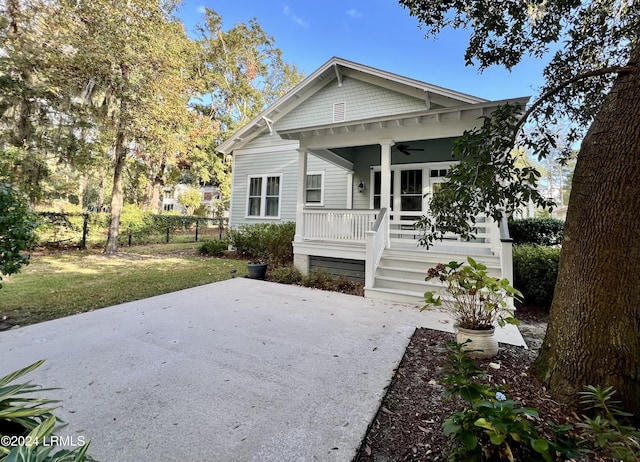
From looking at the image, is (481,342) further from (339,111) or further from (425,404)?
(339,111)

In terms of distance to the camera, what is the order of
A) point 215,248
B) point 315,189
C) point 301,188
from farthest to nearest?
1. point 215,248
2. point 315,189
3. point 301,188

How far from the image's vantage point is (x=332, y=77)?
32.2ft

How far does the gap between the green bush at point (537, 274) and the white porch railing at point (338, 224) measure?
290cm

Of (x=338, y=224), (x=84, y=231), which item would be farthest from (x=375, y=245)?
(x=84, y=231)

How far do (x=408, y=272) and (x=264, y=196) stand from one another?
275 inches

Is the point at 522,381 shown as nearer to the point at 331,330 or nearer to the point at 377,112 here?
the point at 331,330

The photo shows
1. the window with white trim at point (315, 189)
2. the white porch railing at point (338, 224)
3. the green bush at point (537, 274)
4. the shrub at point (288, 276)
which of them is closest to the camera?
the green bush at point (537, 274)

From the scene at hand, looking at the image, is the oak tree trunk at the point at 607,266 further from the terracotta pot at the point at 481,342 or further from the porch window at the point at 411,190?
the porch window at the point at 411,190

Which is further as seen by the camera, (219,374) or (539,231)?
(539,231)

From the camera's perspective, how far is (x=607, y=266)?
2.13 meters

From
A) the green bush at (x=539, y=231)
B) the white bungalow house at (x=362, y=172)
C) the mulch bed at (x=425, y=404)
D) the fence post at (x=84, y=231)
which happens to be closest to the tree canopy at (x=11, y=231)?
the mulch bed at (x=425, y=404)

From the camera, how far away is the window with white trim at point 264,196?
35.8 ft

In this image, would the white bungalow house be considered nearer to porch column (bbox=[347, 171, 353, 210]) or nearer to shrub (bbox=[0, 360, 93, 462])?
porch column (bbox=[347, 171, 353, 210])

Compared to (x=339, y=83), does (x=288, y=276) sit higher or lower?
lower
